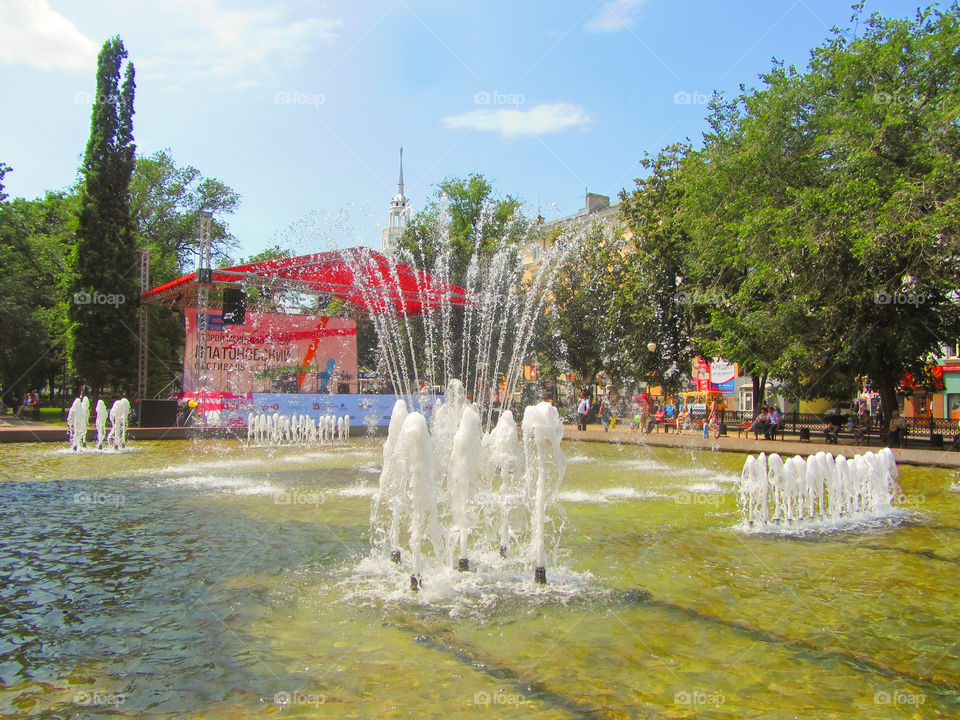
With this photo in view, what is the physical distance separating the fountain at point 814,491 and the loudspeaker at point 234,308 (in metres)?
22.0

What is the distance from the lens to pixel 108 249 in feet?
97.3

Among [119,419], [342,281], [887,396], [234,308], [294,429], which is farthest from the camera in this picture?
[342,281]

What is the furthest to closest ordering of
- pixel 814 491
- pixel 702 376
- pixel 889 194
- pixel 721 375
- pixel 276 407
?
pixel 702 376 → pixel 721 375 → pixel 276 407 → pixel 889 194 → pixel 814 491

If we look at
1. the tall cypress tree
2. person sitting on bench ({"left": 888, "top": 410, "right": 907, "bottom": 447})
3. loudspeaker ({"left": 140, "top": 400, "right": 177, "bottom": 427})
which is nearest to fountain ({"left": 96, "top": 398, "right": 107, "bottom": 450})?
loudspeaker ({"left": 140, "top": 400, "right": 177, "bottom": 427})

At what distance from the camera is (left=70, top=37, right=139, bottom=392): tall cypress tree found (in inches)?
1152

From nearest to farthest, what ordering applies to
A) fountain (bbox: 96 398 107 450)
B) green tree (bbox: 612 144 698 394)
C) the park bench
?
fountain (bbox: 96 398 107 450)
the park bench
green tree (bbox: 612 144 698 394)

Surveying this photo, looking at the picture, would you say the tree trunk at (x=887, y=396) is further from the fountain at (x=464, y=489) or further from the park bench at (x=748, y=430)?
the fountain at (x=464, y=489)

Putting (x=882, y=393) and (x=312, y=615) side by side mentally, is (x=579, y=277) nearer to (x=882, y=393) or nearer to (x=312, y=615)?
(x=882, y=393)

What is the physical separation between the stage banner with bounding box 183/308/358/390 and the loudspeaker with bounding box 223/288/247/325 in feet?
1.55

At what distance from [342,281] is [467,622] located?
23.4 m

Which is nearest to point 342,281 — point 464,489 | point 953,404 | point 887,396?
point 887,396

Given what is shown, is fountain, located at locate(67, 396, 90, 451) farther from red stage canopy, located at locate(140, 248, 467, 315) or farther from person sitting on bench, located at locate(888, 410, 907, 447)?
person sitting on bench, located at locate(888, 410, 907, 447)

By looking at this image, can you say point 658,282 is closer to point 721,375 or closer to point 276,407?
point 721,375

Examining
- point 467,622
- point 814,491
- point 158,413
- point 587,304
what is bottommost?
point 467,622
